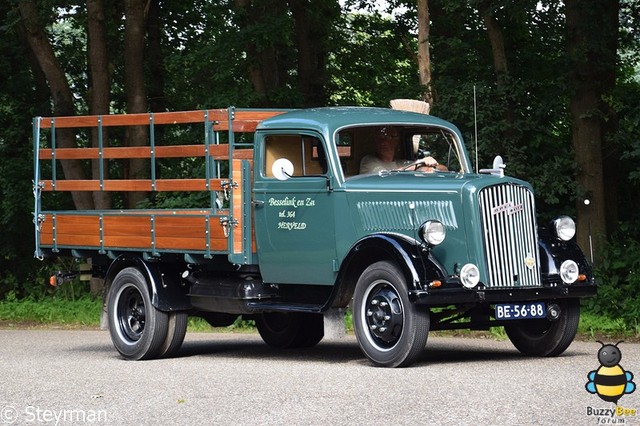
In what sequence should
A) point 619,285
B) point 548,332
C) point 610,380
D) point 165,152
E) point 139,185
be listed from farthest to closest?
point 619,285, point 139,185, point 165,152, point 548,332, point 610,380

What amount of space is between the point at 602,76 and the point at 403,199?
29.8ft

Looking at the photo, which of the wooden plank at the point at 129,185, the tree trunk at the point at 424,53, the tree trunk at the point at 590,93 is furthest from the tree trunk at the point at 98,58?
the wooden plank at the point at 129,185

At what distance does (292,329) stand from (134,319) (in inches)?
69.8

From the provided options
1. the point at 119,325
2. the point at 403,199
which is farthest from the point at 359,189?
the point at 119,325

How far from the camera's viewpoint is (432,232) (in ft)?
37.3

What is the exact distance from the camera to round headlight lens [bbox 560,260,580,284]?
12.0 metres

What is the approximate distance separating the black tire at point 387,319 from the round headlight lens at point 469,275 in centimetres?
42

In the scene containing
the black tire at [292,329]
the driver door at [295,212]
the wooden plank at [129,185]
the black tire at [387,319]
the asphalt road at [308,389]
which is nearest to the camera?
the asphalt road at [308,389]

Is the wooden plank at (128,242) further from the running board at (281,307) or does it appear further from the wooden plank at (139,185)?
the running board at (281,307)

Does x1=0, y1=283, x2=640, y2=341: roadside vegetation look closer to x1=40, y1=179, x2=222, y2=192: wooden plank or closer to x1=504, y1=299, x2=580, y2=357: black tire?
x1=504, y1=299, x2=580, y2=357: black tire

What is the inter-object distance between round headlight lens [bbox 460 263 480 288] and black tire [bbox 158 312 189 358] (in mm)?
3601

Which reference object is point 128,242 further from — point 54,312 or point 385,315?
point 54,312

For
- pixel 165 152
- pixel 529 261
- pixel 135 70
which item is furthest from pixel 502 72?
pixel 529 261

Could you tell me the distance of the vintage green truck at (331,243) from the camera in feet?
37.7
